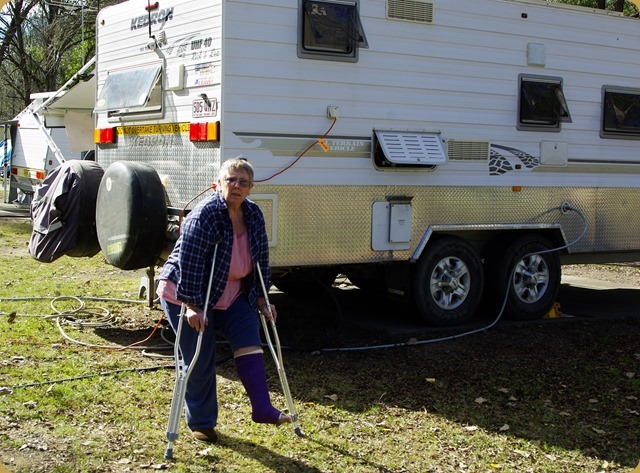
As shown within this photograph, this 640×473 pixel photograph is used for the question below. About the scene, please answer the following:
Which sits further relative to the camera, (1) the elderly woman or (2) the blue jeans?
(2) the blue jeans

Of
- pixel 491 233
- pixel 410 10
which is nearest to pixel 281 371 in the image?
pixel 410 10

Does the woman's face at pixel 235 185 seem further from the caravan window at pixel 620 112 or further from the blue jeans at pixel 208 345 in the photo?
the caravan window at pixel 620 112

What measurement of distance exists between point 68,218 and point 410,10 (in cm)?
375

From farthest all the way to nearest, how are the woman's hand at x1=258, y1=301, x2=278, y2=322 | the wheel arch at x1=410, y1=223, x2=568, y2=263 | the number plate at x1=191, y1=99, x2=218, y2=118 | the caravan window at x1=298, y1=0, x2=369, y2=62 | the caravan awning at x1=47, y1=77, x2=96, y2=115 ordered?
the caravan awning at x1=47, y1=77, x2=96, y2=115
the wheel arch at x1=410, y1=223, x2=568, y2=263
the caravan window at x1=298, y1=0, x2=369, y2=62
the number plate at x1=191, y1=99, x2=218, y2=118
the woman's hand at x1=258, y1=301, x2=278, y2=322

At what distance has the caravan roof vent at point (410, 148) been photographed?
775 cm

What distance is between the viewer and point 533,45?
8.77 meters

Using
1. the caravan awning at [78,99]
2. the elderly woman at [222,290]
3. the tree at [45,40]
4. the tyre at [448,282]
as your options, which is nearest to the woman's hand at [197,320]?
the elderly woman at [222,290]

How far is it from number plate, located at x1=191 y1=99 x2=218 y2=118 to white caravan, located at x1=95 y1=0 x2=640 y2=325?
0.02 meters

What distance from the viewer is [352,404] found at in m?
5.94

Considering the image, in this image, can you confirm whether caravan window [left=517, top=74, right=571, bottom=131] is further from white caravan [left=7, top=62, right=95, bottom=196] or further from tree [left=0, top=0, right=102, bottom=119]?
tree [left=0, top=0, right=102, bottom=119]

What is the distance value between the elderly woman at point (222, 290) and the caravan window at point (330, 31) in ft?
9.19

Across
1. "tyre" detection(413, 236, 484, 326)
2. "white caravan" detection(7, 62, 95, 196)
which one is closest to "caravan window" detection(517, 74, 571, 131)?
"tyre" detection(413, 236, 484, 326)

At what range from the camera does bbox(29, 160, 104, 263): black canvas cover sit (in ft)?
25.4

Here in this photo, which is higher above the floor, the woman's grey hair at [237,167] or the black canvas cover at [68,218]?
the woman's grey hair at [237,167]
